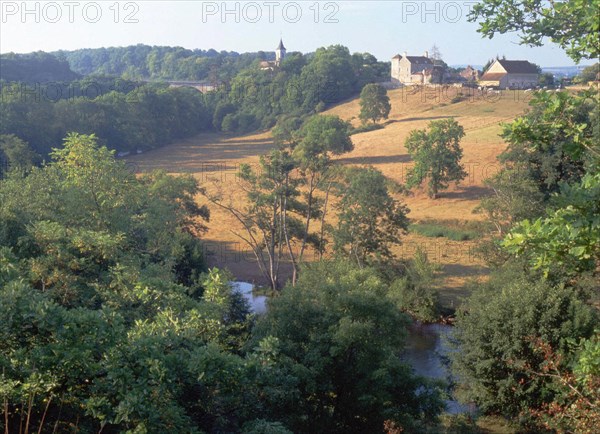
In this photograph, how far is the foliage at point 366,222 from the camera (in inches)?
1206

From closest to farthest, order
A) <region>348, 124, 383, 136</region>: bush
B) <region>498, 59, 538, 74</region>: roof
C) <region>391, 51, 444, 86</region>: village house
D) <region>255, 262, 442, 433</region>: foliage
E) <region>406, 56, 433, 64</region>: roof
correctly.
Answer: <region>255, 262, 442, 433</region>: foliage → <region>348, 124, 383, 136</region>: bush → <region>498, 59, 538, 74</region>: roof → <region>391, 51, 444, 86</region>: village house → <region>406, 56, 433, 64</region>: roof

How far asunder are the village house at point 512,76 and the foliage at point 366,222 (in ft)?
220

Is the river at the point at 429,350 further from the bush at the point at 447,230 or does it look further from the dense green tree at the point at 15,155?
the dense green tree at the point at 15,155

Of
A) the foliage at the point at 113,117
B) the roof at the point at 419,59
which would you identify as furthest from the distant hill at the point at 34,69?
the roof at the point at 419,59

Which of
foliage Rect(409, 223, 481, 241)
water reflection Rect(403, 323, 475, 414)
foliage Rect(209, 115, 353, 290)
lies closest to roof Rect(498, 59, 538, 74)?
foliage Rect(409, 223, 481, 241)

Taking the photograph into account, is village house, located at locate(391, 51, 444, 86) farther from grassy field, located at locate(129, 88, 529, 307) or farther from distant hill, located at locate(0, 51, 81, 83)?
distant hill, located at locate(0, 51, 81, 83)

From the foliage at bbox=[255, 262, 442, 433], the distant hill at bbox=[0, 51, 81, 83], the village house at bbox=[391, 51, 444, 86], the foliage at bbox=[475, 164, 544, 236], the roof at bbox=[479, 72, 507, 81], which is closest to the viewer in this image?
the foliage at bbox=[255, 262, 442, 433]

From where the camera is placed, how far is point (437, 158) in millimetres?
47812

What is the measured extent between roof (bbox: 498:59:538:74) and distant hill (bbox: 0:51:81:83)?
7921 centimetres

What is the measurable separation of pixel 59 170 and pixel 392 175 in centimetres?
3555

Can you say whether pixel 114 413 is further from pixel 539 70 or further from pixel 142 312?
pixel 539 70

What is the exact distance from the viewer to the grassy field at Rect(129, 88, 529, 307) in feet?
124

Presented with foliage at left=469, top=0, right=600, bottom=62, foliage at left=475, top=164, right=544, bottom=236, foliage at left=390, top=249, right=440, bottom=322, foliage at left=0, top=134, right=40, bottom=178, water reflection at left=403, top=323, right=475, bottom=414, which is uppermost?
foliage at left=469, top=0, right=600, bottom=62

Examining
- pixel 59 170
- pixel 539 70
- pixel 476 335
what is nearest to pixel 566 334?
pixel 476 335
